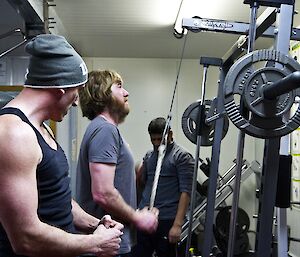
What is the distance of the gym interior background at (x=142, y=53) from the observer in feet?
11.1

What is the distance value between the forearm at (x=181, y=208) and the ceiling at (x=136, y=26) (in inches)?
63.2

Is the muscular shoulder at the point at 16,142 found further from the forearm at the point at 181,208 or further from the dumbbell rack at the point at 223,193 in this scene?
the dumbbell rack at the point at 223,193

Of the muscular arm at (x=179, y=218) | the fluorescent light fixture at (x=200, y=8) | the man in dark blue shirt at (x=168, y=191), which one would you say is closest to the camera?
the muscular arm at (x=179, y=218)

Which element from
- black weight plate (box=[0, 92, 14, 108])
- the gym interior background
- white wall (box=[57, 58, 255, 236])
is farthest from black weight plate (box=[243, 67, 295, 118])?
white wall (box=[57, 58, 255, 236])

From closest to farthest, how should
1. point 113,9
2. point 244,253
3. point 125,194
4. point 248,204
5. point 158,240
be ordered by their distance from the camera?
point 125,194
point 158,240
point 113,9
point 244,253
point 248,204

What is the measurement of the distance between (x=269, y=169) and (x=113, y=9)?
2.56 metres

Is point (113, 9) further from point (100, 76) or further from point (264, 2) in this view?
point (264, 2)

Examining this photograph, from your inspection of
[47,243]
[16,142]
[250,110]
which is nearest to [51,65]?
[16,142]

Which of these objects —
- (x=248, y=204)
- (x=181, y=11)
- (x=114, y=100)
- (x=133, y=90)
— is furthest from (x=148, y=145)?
(x=114, y=100)

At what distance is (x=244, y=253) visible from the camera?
4.33 m

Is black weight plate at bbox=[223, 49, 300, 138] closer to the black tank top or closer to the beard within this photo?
the black tank top

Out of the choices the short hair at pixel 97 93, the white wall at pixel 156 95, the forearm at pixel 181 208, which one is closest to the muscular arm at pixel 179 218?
the forearm at pixel 181 208

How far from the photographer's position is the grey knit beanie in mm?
1162

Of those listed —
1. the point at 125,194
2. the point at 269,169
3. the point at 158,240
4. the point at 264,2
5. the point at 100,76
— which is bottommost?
the point at 158,240
